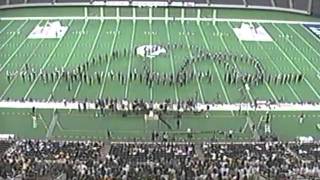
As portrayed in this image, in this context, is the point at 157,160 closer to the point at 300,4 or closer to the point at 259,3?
the point at 259,3

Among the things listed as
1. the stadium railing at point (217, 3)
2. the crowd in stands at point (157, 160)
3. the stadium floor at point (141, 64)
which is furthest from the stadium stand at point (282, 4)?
the crowd in stands at point (157, 160)

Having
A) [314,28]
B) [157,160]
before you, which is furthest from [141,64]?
[314,28]

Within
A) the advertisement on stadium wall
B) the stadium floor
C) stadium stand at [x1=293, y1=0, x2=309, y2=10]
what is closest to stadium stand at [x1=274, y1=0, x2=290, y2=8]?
stadium stand at [x1=293, y1=0, x2=309, y2=10]

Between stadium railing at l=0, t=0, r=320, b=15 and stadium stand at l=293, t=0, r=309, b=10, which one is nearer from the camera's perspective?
stadium railing at l=0, t=0, r=320, b=15

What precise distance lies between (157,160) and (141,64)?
12.4 m

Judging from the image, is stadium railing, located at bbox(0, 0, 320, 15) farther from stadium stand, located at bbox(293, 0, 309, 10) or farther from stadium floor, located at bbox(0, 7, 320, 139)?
stadium floor, located at bbox(0, 7, 320, 139)

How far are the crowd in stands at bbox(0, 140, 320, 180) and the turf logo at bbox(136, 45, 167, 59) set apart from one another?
1124 centimetres

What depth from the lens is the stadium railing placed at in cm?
4122

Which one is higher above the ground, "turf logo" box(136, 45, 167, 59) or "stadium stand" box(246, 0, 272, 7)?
"stadium stand" box(246, 0, 272, 7)

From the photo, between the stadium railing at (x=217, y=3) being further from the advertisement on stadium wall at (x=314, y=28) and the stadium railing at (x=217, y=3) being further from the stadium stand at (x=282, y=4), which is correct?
the advertisement on stadium wall at (x=314, y=28)

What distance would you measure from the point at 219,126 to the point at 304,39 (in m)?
14.1

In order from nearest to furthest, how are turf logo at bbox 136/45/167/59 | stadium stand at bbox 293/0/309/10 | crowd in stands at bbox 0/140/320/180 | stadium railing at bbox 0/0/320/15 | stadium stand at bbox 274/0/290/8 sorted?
crowd in stands at bbox 0/140/320/180 < turf logo at bbox 136/45/167/59 < stadium railing at bbox 0/0/320/15 < stadium stand at bbox 293/0/309/10 < stadium stand at bbox 274/0/290/8

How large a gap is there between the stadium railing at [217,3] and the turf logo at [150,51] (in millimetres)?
8979

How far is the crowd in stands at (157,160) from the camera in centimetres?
1670
